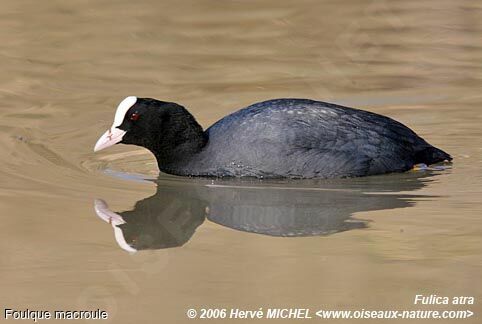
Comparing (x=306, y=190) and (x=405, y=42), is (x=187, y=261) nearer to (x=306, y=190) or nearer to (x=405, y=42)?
Result: (x=306, y=190)

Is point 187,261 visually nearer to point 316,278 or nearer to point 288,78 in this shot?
point 316,278

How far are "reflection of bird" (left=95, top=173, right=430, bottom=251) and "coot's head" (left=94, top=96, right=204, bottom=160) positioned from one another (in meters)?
0.27

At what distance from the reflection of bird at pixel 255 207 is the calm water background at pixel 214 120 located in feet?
0.26

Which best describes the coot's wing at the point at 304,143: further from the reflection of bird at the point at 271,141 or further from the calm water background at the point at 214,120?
the calm water background at the point at 214,120

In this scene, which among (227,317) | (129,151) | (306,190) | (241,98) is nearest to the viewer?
(227,317)

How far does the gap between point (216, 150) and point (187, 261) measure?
1781mm

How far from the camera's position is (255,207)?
7.43 metres

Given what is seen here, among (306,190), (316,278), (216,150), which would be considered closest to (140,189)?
(216,150)

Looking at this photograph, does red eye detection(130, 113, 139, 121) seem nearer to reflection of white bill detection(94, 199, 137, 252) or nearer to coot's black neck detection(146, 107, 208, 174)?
coot's black neck detection(146, 107, 208, 174)

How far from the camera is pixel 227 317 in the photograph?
555 centimetres

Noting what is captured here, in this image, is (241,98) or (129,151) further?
(241,98)

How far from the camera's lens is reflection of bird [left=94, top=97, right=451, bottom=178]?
7895 millimetres

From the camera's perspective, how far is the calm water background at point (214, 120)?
5.96m

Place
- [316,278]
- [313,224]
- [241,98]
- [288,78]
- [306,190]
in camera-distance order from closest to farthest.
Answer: [316,278], [313,224], [306,190], [241,98], [288,78]
